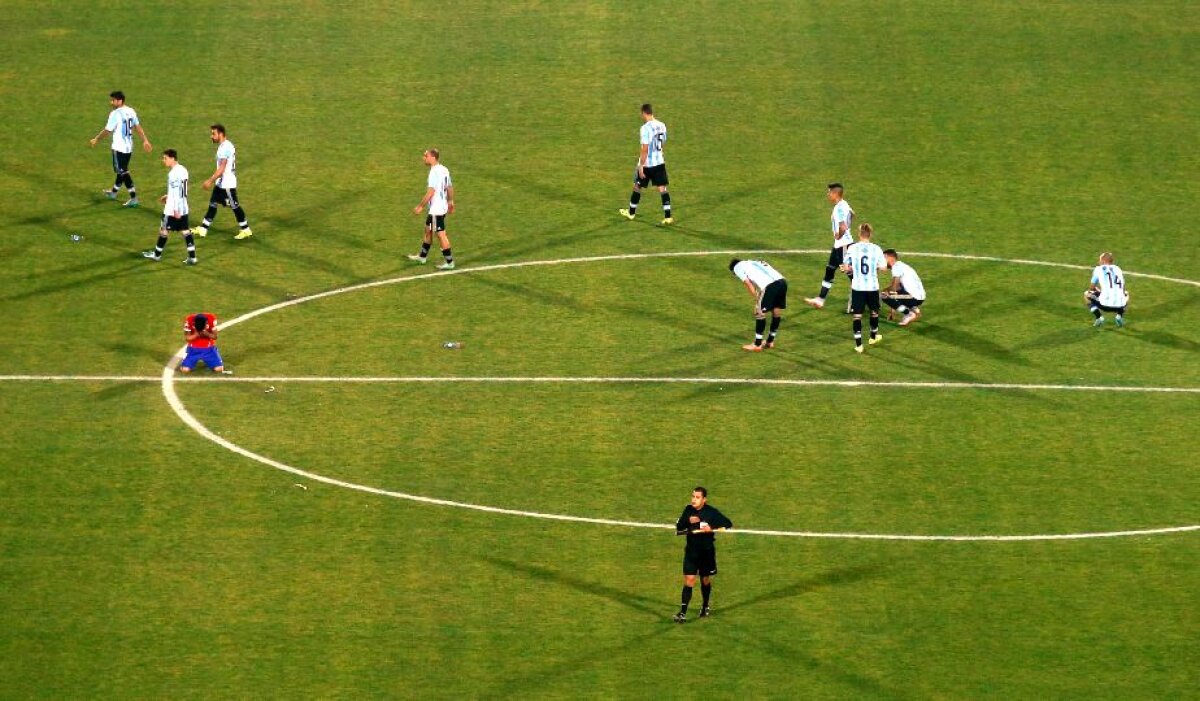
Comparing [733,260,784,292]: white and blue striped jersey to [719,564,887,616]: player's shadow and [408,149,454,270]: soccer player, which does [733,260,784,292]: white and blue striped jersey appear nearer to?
[408,149,454,270]: soccer player

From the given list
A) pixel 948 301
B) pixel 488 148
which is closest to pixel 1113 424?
pixel 948 301

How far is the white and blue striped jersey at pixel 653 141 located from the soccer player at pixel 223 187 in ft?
29.0

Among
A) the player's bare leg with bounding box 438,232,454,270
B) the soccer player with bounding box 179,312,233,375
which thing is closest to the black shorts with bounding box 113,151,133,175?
the player's bare leg with bounding box 438,232,454,270

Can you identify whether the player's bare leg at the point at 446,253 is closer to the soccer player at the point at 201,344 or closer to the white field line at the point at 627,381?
the white field line at the point at 627,381

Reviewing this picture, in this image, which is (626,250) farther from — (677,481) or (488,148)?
(677,481)

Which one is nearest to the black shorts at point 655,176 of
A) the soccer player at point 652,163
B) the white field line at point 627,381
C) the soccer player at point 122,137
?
the soccer player at point 652,163

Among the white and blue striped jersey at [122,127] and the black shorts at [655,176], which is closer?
the black shorts at [655,176]

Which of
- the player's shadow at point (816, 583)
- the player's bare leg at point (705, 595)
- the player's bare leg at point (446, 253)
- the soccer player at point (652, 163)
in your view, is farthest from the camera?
the soccer player at point (652, 163)

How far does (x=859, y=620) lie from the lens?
27.2 meters

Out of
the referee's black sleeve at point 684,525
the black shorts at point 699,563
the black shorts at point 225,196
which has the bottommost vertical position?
the black shorts at point 699,563

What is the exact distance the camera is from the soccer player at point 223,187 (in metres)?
41.3

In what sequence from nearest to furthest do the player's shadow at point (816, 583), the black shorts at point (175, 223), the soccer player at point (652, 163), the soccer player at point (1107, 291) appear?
the player's shadow at point (816, 583)
the soccer player at point (1107, 291)
the black shorts at point (175, 223)
the soccer player at point (652, 163)

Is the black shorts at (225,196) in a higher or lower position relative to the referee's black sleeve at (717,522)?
higher

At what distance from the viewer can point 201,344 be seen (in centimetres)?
3547
